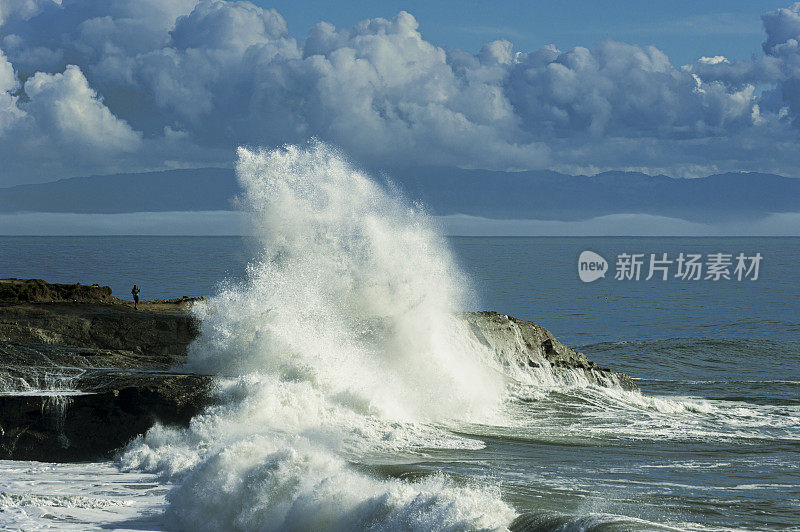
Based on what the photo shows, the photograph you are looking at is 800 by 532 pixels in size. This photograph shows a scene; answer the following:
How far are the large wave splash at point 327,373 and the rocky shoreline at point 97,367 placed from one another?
1.59 feet

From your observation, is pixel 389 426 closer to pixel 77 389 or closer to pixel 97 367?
pixel 77 389

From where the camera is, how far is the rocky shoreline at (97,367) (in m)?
13.0

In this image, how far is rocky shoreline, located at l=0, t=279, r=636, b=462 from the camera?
511 inches

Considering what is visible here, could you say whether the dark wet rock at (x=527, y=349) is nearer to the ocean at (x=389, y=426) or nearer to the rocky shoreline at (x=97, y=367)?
the rocky shoreline at (x=97, y=367)

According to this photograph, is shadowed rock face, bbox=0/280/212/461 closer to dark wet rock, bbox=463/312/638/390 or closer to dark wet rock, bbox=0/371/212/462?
dark wet rock, bbox=0/371/212/462

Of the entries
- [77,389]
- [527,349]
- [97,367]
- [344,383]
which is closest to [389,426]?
[344,383]

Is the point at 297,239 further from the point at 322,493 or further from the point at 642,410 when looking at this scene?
the point at 322,493

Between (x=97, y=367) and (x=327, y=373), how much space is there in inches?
162

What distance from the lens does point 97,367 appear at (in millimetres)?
15289

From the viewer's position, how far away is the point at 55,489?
10.9 meters

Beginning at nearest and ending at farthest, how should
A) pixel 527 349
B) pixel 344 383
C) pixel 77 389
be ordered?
pixel 77 389 → pixel 344 383 → pixel 527 349

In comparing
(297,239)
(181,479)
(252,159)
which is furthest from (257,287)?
(181,479)

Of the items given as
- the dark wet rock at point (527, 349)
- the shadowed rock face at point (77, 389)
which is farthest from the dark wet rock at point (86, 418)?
the dark wet rock at point (527, 349)

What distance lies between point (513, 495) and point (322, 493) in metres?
2.28
